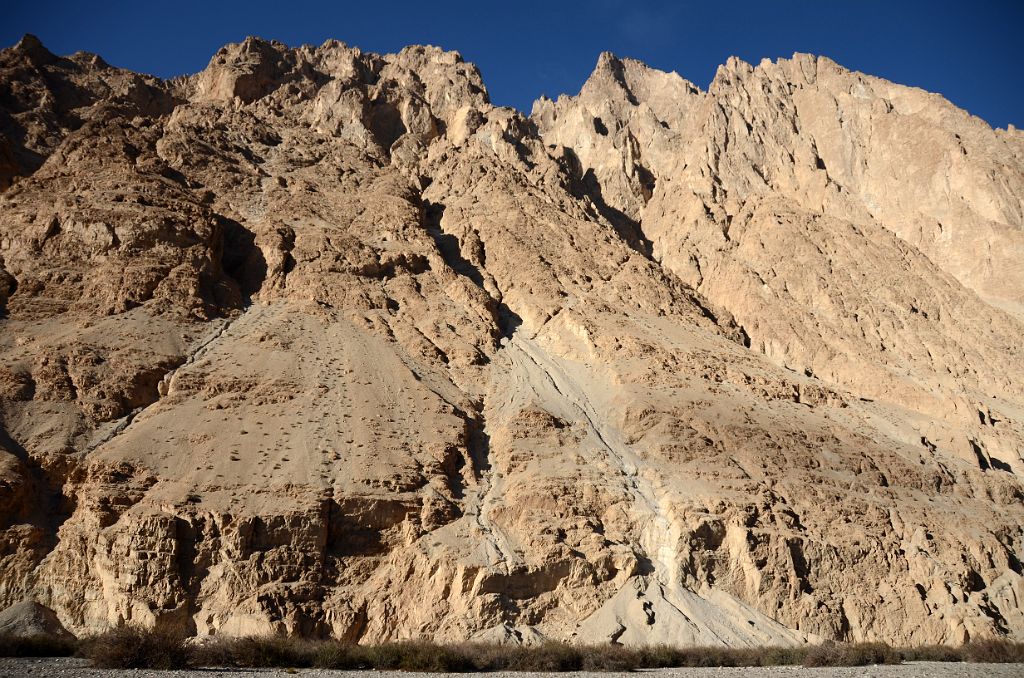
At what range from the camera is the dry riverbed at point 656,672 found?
13.9 m

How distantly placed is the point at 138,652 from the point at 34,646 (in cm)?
490

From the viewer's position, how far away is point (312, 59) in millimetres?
70938

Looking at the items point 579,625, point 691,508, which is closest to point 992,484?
point 691,508

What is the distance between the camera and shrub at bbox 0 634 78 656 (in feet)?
57.7

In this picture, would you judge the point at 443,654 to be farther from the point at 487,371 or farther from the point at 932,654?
the point at 487,371

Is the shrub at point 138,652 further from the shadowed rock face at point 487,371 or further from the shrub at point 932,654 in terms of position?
the shrub at point 932,654

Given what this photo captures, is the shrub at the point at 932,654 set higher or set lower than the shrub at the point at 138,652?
lower

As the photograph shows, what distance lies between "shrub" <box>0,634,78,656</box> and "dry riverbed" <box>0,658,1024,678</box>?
6.54 ft

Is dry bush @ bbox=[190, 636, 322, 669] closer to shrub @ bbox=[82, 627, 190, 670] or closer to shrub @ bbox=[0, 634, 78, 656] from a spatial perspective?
shrub @ bbox=[82, 627, 190, 670]

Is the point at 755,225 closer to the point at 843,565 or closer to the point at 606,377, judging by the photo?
the point at 606,377

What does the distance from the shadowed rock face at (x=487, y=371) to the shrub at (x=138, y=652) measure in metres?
6.65

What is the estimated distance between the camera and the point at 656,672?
1855 cm

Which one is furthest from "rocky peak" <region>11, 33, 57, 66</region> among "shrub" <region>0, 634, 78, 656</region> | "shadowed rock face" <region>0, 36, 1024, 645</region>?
"shrub" <region>0, 634, 78, 656</region>

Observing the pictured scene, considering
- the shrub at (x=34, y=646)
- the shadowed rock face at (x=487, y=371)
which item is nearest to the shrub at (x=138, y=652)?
the shrub at (x=34, y=646)
